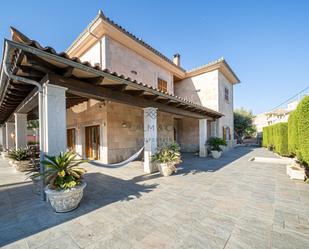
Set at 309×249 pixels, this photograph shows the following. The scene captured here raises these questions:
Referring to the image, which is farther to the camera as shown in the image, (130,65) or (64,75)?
(130,65)

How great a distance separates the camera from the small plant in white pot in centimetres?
292

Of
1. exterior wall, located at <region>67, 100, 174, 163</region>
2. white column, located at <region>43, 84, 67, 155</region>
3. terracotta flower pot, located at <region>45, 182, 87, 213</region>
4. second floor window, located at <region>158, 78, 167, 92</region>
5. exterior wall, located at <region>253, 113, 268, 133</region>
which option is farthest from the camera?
exterior wall, located at <region>253, 113, 268, 133</region>

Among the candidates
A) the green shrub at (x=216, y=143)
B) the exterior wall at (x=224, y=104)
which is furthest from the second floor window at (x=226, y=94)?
the green shrub at (x=216, y=143)

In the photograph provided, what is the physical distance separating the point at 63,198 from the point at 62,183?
27 centimetres

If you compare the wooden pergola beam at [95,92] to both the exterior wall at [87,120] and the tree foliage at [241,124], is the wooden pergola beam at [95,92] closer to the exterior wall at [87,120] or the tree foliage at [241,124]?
the exterior wall at [87,120]

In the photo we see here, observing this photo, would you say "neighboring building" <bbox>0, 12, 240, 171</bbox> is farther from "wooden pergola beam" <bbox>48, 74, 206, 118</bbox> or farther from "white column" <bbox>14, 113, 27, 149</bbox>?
"white column" <bbox>14, 113, 27, 149</bbox>

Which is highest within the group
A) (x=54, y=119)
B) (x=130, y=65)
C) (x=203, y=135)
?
(x=130, y=65)

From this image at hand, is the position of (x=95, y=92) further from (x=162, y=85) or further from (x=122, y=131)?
(x=162, y=85)

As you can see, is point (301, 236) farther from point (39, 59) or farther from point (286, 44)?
point (286, 44)

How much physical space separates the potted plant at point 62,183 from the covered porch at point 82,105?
406 mm

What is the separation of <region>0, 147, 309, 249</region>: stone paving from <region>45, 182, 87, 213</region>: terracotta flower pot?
0.40 ft

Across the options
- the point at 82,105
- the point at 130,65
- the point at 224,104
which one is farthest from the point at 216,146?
the point at 82,105

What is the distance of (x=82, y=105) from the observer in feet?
30.1

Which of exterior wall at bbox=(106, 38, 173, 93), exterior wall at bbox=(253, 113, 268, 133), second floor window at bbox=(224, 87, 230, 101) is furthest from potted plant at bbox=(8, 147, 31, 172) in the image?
exterior wall at bbox=(253, 113, 268, 133)
